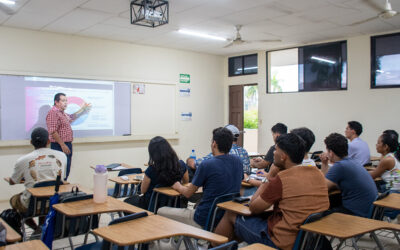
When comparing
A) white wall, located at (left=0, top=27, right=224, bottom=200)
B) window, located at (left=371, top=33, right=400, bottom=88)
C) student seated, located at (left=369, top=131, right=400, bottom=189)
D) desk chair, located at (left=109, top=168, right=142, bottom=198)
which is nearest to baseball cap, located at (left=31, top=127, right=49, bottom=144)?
desk chair, located at (left=109, top=168, right=142, bottom=198)

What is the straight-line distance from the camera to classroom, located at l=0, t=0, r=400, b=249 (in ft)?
16.5

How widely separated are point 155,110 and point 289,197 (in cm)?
554

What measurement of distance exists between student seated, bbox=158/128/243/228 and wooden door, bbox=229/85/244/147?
5473mm

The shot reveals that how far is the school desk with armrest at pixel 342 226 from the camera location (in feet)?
6.78

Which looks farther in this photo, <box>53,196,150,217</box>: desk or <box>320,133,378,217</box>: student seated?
<box>320,133,378,217</box>: student seated

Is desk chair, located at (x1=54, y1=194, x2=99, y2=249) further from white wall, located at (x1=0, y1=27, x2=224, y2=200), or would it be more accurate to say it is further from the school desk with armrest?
white wall, located at (x1=0, y1=27, x2=224, y2=200)

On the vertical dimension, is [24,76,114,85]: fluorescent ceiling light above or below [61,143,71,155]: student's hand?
above

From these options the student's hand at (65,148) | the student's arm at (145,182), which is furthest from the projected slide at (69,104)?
the student's arm at (145,182)

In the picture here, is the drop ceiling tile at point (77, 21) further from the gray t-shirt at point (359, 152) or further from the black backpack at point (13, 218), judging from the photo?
the gray t-shirt at point (359, 152)

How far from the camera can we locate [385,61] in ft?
20.4

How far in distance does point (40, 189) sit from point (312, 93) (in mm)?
5656

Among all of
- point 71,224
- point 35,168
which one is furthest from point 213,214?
point 35,168

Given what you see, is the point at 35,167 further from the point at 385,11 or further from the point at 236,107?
the point at 236,107

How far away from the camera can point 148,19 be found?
444 cm
